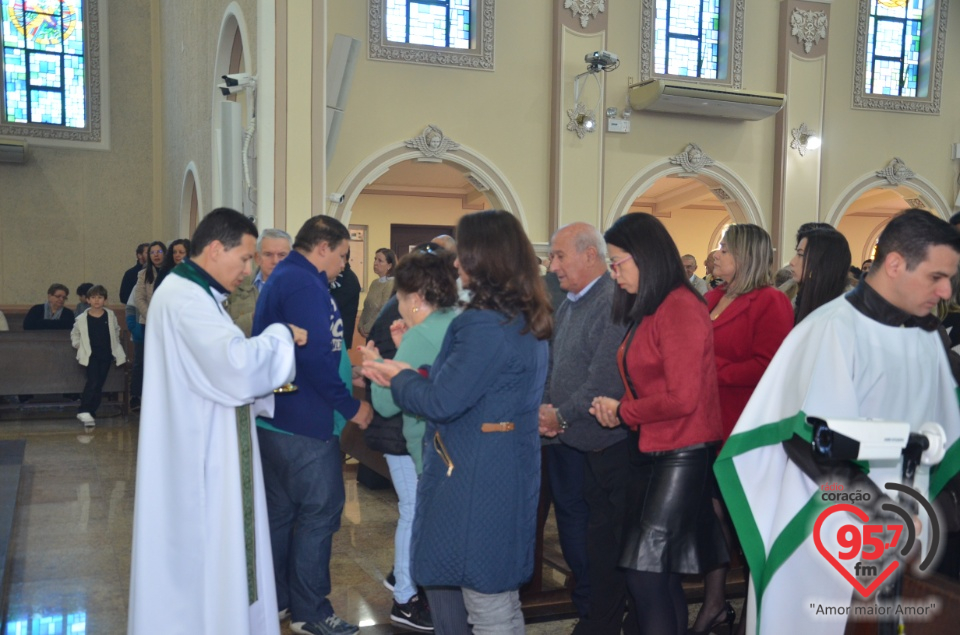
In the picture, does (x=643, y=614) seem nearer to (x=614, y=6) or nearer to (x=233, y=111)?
(x=233, y=111)

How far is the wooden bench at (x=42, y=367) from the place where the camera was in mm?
8953

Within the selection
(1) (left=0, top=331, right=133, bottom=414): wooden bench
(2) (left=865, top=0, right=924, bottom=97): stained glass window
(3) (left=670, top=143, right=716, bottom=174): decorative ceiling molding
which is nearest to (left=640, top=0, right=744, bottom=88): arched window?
(3) (left=670, top=143, right=716, bottom=174): decorative ceiling molding

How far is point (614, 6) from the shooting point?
447 inches

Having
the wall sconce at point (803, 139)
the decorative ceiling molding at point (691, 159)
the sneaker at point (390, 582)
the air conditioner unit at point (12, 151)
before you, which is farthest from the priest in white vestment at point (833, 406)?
the air conditioner unit at point (12, 151)

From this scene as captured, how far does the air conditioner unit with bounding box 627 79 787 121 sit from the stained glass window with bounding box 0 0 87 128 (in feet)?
28.9

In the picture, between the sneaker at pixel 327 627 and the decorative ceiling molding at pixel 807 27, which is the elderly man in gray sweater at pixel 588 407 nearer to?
the sneaker at pixel 327 627

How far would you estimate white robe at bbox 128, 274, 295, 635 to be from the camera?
8.59 ft

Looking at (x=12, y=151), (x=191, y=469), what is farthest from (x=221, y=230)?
(x=12, y=151)

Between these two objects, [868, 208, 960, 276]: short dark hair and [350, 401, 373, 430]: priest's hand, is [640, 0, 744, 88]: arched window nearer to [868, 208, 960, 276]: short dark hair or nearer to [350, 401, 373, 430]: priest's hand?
[350, 401, 373, 430]: priest's hand

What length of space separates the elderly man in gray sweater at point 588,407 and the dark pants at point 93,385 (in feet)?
22.3

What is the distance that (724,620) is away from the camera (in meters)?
3.35

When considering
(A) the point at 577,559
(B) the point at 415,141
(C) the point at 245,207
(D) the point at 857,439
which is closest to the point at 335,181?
(B) the point at 415,141

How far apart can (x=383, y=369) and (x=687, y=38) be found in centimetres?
1080

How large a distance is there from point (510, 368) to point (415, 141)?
8717mm
